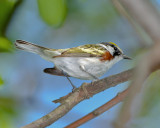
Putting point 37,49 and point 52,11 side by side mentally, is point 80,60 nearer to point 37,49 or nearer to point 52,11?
point 37,49

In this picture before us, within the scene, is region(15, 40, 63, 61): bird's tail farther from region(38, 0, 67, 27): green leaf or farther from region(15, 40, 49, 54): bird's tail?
region(38, 0, 67, 27): green leaf

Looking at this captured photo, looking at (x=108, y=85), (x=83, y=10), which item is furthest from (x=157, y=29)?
(x=83, y=10)

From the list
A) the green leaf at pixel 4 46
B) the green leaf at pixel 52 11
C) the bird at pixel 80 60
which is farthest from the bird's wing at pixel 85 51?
the green leaf at pixel 52 11

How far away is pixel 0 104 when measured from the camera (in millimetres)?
1558

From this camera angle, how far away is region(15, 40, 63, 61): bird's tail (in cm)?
200

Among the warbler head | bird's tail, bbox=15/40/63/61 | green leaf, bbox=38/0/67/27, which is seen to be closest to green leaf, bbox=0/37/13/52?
green leaf, bbox=38/0/67/27

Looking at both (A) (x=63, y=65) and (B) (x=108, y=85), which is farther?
(A) (x=63, y=65)

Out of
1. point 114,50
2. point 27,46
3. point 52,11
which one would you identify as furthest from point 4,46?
point 114,50

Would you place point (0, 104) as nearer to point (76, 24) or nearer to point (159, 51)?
point (159, 51)

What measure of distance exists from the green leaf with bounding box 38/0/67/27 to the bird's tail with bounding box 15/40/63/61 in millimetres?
864

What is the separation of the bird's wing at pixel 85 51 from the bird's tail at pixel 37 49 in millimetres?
106

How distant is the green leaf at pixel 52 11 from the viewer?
3.68ft

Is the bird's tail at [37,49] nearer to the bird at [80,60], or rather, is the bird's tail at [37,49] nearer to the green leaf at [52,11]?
the bird at [80,60]

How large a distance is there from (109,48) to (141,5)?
2.20 m
